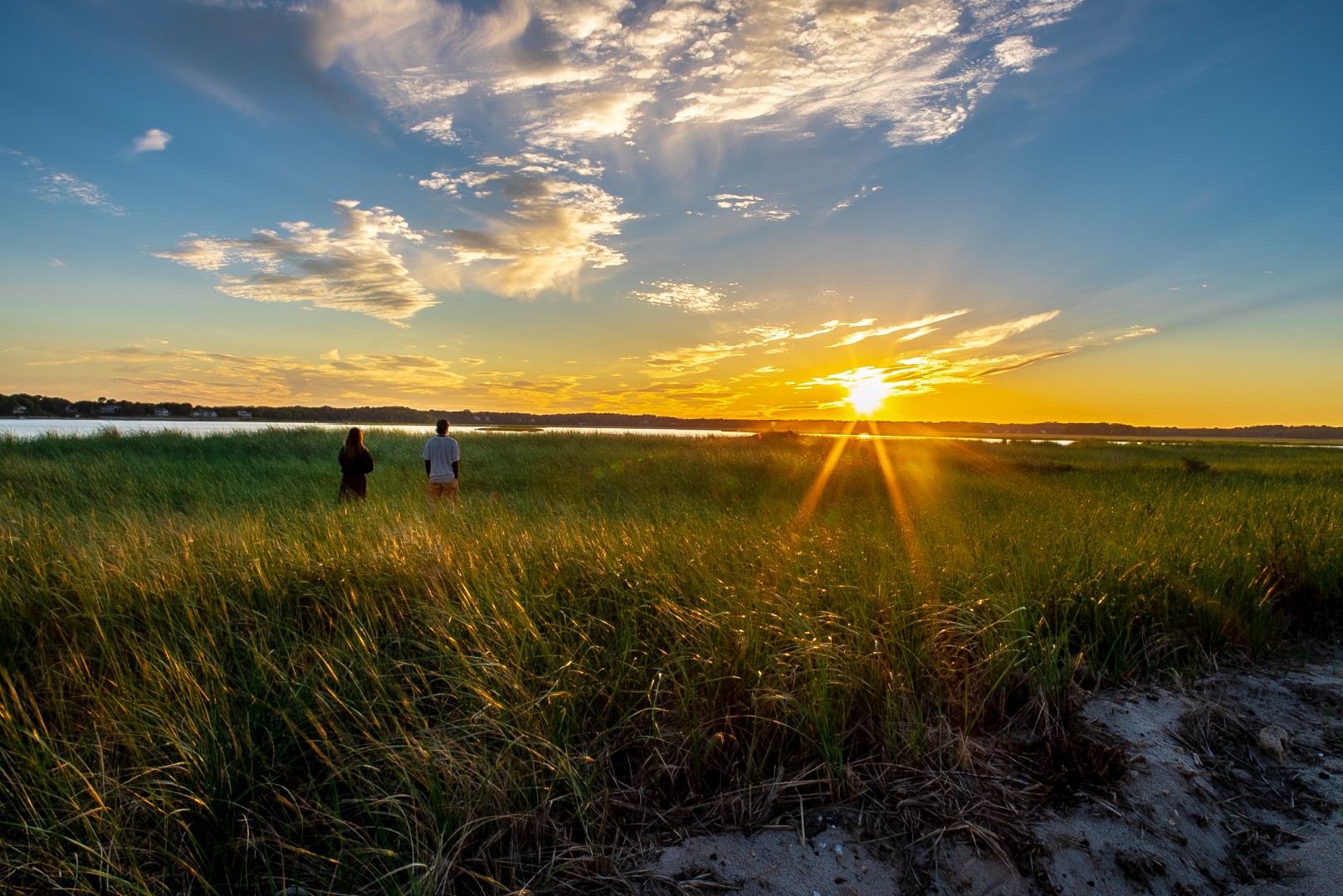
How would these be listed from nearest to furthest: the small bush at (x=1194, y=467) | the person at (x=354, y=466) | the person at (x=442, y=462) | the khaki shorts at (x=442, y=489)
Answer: the person at (x=354, y=466) < the person at (x=442, y=462) < the khaki shorts at (x=442, y=489) < the small bush at (x=1194, y=467)

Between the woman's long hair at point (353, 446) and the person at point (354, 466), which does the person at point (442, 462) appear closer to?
the person at point (354, 466)

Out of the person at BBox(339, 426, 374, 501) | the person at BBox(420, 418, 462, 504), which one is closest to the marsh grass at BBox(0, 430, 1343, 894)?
the person at BBox(339, 426, 374, 501)

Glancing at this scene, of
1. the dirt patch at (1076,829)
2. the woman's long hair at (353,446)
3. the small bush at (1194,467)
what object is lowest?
the dirt patch at (1076,829)

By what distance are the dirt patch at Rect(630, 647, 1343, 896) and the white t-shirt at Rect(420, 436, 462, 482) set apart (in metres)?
9.98

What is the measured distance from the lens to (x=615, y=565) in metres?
4.84

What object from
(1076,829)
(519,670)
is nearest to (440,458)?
(519,670)

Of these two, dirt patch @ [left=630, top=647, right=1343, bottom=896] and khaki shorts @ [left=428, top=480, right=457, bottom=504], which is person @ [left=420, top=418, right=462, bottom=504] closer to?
khaki shorts @ [left=428, top=480, right=457, bottom=504]

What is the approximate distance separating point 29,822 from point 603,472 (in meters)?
18.9

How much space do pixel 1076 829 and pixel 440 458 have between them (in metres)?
10.8

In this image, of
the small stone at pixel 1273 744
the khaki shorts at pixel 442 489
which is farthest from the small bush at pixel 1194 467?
the khaki shorts at pixel 442 489

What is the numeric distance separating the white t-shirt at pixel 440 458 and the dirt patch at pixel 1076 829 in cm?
998

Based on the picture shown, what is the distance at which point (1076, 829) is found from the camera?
254 centimetres

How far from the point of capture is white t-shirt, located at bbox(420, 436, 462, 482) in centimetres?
1128

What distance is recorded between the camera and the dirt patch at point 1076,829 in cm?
233
